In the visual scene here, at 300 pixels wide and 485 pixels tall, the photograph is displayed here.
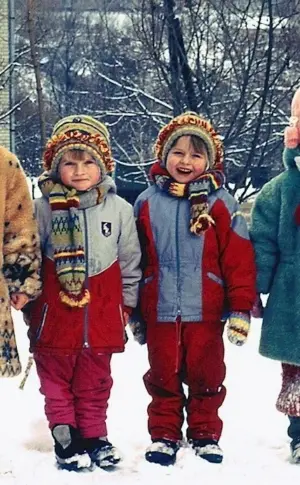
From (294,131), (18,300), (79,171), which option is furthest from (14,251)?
(294,131)

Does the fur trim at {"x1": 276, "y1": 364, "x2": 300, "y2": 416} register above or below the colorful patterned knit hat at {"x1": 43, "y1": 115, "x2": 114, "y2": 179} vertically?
below

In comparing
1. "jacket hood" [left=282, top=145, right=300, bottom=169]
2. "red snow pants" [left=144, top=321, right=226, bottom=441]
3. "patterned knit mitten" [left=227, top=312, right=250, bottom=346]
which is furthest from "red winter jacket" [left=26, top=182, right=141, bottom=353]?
"jacket hood" [left=282, top=145, right=300, bottom=169]

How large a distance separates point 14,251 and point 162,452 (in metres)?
1.07

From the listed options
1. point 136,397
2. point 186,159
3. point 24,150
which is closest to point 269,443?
point 136,397

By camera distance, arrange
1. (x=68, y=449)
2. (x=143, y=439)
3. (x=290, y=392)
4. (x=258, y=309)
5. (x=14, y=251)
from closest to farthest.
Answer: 1. (x=14, y=251)
2. (x=68, y=449)
3. (x=290, y=392)
4. (x=258, y=309)
5. (x=143, y=439)

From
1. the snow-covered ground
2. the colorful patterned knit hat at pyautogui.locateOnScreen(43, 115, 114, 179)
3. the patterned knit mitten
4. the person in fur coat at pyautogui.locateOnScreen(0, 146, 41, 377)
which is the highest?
the colorful patterned knit hat at pyautogui.locateOnScreen(43, 115, 114, 179)

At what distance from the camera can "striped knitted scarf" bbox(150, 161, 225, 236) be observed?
3.54 m

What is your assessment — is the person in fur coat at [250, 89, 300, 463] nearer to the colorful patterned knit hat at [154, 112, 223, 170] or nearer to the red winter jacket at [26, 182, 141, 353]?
the colorful patterned knit hat at [154, 112, 223, 170]

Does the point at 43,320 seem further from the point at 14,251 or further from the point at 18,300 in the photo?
the point at 14,251

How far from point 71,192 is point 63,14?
30685 mm

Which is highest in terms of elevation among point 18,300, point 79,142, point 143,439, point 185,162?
point 79,142

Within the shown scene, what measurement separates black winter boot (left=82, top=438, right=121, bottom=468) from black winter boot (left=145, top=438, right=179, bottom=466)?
14 centimetres

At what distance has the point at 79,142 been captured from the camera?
11.5 ft

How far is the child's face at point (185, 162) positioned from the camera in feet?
12.0
